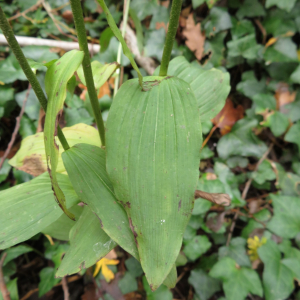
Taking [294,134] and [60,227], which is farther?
[294,134]

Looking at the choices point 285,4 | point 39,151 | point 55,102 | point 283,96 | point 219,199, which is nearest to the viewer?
point 55,102

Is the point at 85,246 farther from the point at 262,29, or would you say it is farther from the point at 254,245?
the point at 262,29


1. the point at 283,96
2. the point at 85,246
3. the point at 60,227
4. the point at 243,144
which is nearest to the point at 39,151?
the point at 60,227

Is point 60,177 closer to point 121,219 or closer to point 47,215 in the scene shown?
point 47,215

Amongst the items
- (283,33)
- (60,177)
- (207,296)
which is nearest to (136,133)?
(60,177)

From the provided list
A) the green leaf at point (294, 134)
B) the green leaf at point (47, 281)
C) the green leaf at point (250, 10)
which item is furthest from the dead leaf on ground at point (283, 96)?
the green leaf at point (47, 281)

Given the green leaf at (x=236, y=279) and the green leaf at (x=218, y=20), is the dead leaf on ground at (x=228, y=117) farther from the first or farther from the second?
the green leaf at (x=236, y=279)

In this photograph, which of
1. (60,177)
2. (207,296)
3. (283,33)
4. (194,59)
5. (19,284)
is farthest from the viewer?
(194,59)

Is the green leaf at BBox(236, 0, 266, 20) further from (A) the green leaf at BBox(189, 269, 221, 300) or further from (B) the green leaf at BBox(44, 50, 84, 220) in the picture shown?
(A) the green leaf at BBox(189, 269, 221, 300)
